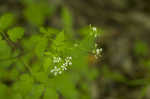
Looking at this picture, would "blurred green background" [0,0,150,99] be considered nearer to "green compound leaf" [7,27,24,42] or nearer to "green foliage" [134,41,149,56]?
"green foliage" [134,41,149,56]

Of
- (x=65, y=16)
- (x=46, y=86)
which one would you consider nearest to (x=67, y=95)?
(x=46, y=86)

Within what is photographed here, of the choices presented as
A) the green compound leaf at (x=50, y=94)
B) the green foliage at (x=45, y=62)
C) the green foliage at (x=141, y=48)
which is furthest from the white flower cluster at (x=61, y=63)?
the green foliage at (x=141, y=48)

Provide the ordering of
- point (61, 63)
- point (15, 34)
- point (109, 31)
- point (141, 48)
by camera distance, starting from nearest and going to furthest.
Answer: point (61, 63), point (15, 34), point (141, 48), point (109, 31)

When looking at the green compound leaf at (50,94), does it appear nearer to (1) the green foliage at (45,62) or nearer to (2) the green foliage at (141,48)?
(1) the green foliage at (45,62)

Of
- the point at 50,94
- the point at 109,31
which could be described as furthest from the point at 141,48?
the point at 50,94

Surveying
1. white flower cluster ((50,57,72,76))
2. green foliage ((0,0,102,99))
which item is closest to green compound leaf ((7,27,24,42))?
green foliage ((0,0,102,99))

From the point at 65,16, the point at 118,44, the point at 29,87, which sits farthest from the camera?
the point at 118,44

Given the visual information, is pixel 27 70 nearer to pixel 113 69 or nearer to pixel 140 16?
pixel 113 69

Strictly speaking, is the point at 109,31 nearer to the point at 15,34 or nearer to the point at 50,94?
the point at 50,94
